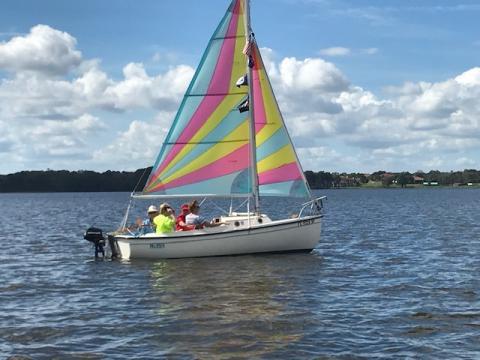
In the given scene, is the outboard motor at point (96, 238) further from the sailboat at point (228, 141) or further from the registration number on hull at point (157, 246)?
the registration number on hull at point (157, 246)

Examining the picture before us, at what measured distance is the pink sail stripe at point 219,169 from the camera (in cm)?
2619

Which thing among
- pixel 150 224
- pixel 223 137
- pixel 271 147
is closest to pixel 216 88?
pixel 223 137

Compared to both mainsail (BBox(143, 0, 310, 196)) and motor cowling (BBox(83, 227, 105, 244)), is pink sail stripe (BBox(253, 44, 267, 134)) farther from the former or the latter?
motor cowling (BBox(83, 227, 105, 244))

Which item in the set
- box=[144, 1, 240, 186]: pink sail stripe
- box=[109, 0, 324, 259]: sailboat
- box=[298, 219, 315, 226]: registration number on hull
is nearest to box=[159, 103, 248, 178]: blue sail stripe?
box=[109, 0, 324, 259]: sailboat

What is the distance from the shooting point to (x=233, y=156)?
26.2 meters

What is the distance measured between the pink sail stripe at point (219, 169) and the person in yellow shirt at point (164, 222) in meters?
1.84

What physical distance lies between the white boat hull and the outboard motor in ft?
4.89

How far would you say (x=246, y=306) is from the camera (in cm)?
1647

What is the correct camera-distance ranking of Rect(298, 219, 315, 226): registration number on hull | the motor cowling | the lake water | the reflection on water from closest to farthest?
the lake water < the reflection on water < Rect(298, 219, 315, 226): registration number on hull < the motor cowling

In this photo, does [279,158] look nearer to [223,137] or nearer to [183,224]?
[223,137]

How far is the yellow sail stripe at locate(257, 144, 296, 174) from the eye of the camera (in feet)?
86.2

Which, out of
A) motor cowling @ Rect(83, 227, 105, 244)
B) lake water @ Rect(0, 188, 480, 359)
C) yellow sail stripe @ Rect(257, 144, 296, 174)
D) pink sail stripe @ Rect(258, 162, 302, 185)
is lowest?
lake water @ Rect(0, 188, 480, 359)

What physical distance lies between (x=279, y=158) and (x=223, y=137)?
7.78ft

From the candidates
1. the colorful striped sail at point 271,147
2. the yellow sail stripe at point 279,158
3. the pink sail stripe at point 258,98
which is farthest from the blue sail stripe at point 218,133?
the yellow sail stripe at point 279,158
